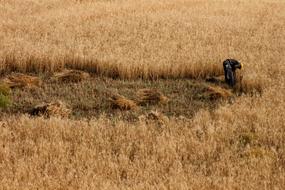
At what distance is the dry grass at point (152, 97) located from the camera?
10.1 m

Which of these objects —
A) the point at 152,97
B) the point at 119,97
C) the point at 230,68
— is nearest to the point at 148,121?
the point at 119,97

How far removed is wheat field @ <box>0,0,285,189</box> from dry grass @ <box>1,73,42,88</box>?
1.04 m

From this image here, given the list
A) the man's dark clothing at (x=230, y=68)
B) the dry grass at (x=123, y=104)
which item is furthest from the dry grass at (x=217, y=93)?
the dry grass at (x=123, y=104)

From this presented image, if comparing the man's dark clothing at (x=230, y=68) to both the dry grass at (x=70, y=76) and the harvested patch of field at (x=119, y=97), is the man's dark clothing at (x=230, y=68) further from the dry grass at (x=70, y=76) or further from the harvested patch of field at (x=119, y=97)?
the dry grass at (x=70, y=76)

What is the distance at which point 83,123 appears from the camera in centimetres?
835

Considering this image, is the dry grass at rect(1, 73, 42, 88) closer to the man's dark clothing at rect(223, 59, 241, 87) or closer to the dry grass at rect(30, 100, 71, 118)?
the dry grass at rect(30, 100, 71, 118)

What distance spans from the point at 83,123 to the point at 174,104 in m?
2.34

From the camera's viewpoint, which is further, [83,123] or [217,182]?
[83,123]

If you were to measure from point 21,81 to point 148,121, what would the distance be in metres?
3.74

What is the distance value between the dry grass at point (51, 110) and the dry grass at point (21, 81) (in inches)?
73.6

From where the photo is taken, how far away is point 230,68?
1116 centimetres

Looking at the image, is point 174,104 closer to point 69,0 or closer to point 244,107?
point 244,107

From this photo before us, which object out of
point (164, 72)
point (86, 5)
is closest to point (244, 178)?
point (164, 72)

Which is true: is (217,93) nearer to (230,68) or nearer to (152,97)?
(230,68)
